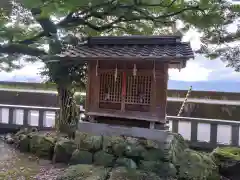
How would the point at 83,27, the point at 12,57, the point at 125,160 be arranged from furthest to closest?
the point at 83,27
the point at 12,57
the point at 125,160

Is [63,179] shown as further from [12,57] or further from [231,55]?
[231,55]

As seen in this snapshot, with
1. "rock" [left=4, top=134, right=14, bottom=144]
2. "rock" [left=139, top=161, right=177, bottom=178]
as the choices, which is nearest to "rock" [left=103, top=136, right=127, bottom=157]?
"rock" [left=139, top=161, right=177, bottom=178]

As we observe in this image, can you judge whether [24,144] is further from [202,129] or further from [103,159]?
[202,129]

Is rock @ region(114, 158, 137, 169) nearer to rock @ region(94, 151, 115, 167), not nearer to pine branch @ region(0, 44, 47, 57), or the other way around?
rock @ region(94, 151, 115, 167)

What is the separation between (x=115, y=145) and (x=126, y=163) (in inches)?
21.3

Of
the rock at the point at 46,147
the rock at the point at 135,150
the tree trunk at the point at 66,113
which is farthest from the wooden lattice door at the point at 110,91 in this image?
the rock at the point at 46,147

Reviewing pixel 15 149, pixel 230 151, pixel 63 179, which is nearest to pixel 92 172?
pixel 63 179

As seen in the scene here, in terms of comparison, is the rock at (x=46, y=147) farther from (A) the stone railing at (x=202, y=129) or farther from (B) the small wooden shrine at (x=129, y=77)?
(B) the small wooden shrine at (x=129, y=77)

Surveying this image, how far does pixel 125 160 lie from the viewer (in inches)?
230

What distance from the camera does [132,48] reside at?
595 cm

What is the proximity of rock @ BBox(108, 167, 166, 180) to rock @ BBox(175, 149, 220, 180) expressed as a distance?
0.81m

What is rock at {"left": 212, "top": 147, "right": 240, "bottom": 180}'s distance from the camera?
641 centimetres

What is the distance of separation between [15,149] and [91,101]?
3599mm

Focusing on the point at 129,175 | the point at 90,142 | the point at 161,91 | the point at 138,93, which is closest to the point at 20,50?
the point at 90,142
